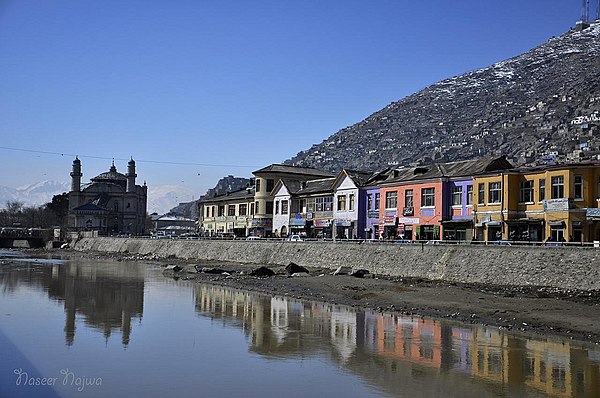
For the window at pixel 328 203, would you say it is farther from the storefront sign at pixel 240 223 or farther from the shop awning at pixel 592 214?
the shop awning at pixel 592 214

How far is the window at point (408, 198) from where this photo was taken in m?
54.4

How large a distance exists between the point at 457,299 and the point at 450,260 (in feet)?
26.4

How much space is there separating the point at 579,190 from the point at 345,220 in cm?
2785

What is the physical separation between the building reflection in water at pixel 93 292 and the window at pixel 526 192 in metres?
26.7

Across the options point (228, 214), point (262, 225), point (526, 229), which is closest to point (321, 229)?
point (262, 225)

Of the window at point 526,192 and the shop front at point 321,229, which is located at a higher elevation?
the window at point 526,192

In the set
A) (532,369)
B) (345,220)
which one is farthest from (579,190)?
(345,220)

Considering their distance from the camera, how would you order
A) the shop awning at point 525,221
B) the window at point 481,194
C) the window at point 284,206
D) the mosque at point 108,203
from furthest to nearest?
the mosque at point 108,203, the window at point 284,206, the window at point 481,194, the shop awning at point 525,221

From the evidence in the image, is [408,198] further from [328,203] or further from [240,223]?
[240,223]

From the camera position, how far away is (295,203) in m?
74.8

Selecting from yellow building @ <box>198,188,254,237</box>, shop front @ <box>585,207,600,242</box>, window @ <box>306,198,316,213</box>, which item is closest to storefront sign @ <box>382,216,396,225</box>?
window @ <box>306,198,316,213</box>

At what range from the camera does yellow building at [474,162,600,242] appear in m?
39.2

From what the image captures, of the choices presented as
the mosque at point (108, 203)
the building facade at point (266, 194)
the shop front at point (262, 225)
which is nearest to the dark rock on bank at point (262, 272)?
the building facade at point (266, 194)

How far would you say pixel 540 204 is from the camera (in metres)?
41.9
